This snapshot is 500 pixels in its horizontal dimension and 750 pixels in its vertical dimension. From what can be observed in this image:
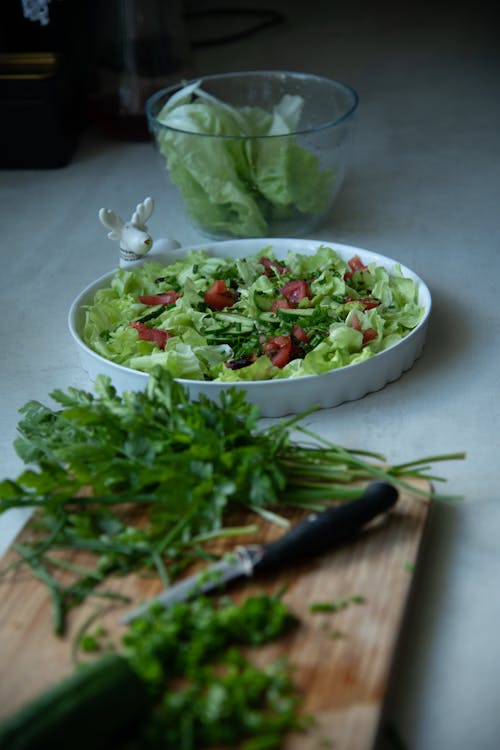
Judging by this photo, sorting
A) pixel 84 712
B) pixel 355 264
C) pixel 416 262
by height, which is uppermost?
pixel 84 712

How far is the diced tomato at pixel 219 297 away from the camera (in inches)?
64.6

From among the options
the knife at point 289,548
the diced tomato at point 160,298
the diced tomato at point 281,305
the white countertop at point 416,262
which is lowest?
the white countertop at point 416,262

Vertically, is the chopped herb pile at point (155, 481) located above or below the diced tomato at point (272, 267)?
above

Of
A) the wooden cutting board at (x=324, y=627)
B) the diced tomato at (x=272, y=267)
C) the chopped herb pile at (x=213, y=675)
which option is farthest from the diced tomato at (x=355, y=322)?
the chopped herb pile at (x=213, y=675)

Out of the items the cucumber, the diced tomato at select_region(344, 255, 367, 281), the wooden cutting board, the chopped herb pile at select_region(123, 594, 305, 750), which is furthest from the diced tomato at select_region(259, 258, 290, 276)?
the cucumber

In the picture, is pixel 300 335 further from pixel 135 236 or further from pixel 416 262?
pixel 416 262

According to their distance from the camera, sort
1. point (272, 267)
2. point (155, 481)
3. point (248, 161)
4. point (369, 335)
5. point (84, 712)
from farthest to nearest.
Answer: point (248, 161), point (272, 267), point (369, 335), point (155, 481), point (84, 712)

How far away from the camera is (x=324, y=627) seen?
981 mm

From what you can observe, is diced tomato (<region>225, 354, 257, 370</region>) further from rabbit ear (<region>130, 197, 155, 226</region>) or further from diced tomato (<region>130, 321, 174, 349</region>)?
rabbit ear (<region>130, 197, 155, 226</region>)

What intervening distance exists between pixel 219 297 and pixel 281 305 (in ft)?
0.38

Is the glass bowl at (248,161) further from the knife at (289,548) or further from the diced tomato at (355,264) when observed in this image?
the knife at (289,548)

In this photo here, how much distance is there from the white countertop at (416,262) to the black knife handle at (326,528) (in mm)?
108

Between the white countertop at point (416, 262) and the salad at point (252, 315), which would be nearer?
the white countertop at point (416, 262)

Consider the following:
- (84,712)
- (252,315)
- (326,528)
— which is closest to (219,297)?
(252,315)
